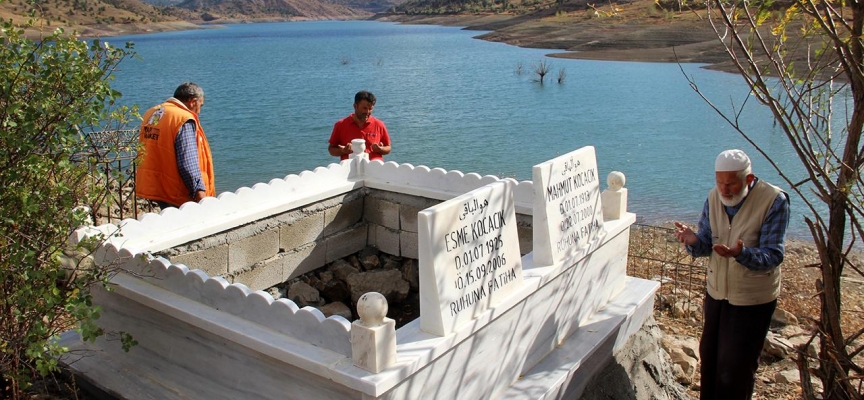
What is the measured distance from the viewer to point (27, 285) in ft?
12.9

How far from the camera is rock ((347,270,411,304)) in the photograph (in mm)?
6473

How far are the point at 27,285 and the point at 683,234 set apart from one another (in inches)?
148

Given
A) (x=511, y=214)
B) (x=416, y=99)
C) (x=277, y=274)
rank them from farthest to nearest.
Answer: (x=416, y=99), (x=277, y=274), (x=511, y=214)

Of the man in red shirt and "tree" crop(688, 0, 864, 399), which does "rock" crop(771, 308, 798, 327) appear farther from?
the man in red shirt

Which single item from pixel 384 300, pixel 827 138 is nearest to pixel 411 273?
pixel 384 300

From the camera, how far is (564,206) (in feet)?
17.1

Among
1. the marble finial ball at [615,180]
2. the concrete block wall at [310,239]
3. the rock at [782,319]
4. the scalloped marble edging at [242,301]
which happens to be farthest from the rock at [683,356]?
the scalloped marble edging at [242,301]

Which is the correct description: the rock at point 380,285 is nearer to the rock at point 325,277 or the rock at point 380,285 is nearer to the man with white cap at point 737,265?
the rock at point 325,277

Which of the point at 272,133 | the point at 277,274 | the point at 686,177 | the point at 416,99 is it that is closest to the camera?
the point at 277,274

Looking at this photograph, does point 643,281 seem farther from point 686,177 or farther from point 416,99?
point 416,99

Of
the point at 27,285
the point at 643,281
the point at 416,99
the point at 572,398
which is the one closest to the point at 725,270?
the point at 572,398

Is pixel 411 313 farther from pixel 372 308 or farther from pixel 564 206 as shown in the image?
pixel 372 308

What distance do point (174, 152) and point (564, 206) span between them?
3.13 meters

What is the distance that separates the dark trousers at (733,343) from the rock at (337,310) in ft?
8.75
